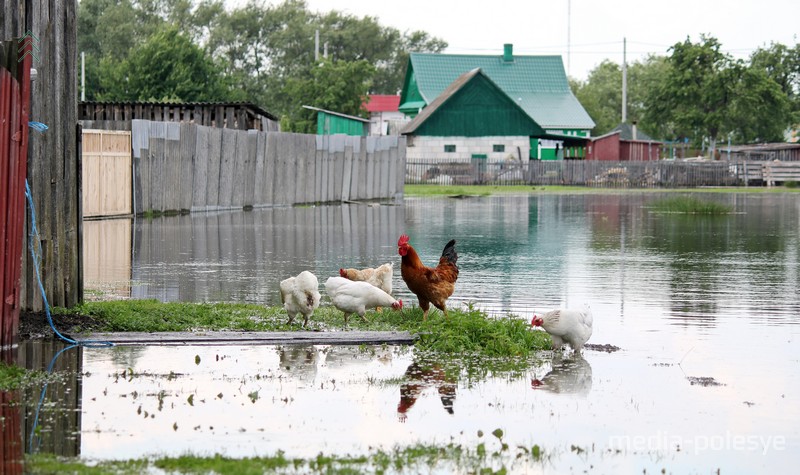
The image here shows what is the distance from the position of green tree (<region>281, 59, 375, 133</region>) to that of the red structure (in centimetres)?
7679

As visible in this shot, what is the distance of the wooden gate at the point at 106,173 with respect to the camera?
25955 millimetres

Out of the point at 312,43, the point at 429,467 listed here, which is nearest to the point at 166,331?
the point at 429,467

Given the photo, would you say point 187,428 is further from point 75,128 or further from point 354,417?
point 75,128

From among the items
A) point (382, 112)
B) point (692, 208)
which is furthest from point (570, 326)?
point (382, 112)

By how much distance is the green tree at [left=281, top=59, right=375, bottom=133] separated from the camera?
3440 inches

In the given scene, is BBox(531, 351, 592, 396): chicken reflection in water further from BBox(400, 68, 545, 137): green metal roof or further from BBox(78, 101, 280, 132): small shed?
BBox(400, 68, 545, 137): green metal roof

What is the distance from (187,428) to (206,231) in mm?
17319

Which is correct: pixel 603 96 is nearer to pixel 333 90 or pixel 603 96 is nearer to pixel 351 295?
pixel 333 90

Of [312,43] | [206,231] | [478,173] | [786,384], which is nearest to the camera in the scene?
[786,384]

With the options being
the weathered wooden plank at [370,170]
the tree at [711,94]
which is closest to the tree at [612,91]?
the tree at [711,94]

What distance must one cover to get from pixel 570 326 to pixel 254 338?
8.81 feet

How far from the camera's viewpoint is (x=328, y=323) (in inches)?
456

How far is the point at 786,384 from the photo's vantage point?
9086mm

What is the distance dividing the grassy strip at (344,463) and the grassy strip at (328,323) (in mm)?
3328
